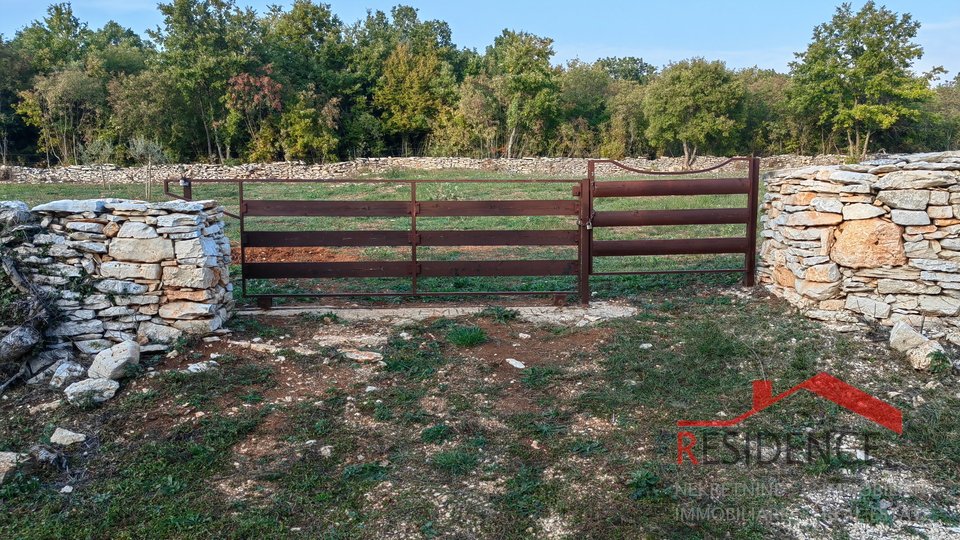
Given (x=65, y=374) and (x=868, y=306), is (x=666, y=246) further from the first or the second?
(x=65, y=374)

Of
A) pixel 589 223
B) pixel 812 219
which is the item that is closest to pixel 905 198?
pixel 812 219

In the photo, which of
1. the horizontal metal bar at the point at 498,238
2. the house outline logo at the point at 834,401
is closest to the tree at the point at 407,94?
the horizontal metal bar at the point at 498,238

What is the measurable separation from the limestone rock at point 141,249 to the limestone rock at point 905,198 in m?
7.22

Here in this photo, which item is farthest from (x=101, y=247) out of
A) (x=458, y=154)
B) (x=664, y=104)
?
(x=664, y=104)

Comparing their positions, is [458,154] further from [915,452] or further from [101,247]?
[915,452]

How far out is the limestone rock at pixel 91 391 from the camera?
4.81 m

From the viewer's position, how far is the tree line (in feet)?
106

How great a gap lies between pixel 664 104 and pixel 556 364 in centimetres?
3353

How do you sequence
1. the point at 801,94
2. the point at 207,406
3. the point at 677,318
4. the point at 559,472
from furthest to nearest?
the point at 801,94 < the point at 677,318 < the point at 207,406 < the point at 559,472

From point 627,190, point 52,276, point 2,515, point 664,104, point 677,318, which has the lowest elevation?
point 2,515

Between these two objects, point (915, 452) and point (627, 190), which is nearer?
point (915, 452)

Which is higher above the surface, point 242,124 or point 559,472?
point 242,124

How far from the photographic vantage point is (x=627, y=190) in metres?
7.61

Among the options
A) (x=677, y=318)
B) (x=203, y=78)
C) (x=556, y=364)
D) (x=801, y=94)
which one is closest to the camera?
(x=556, y=364)
